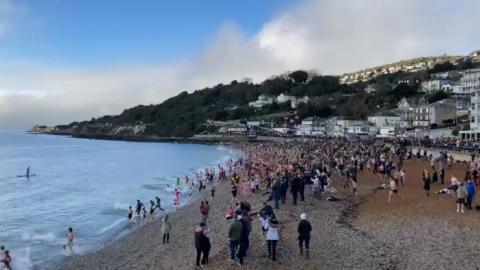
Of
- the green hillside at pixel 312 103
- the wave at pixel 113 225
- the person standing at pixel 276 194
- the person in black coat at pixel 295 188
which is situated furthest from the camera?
the green hillside at pixel 312 103

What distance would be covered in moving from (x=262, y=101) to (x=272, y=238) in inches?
6765

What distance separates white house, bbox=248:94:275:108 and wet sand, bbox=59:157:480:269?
155437mm

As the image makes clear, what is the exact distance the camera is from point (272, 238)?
476 inches

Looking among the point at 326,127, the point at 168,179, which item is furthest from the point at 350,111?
the point at 168,179

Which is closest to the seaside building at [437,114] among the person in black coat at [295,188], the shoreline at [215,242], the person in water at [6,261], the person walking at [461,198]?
the shoreline at [215,242]

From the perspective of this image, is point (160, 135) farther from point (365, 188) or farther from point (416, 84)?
point (365, 188)

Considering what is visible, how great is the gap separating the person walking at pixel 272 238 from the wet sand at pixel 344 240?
215mm

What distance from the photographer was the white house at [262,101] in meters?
179

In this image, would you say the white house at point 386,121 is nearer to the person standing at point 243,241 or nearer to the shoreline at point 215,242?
the shoreline at point 215,242

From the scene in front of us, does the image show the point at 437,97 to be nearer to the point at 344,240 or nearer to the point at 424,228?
the point at 424,228

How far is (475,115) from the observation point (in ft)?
175

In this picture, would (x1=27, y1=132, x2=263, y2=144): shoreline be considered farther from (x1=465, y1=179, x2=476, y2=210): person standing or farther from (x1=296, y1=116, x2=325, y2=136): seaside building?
(x1=465, y1=179, x2=476, y2=210): person standing

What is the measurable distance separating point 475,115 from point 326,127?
202 ft

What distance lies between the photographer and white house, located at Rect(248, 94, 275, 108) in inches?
7047
